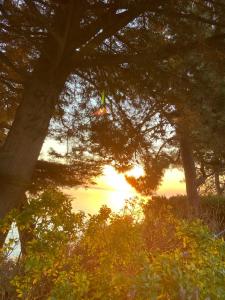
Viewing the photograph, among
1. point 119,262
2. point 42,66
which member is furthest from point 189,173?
point 119,262

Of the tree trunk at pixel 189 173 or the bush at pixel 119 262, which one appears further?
the tree trunk at pixel 189 173

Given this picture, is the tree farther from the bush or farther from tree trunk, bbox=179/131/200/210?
tree trunk, bbox=179/131/200/210

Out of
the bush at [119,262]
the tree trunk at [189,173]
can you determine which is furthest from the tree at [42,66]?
the tree trunk at [189,173]

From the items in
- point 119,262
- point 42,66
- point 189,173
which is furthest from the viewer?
point 189,173

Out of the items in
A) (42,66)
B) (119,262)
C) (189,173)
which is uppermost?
(189,173)

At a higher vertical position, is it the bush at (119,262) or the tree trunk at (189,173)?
the tree trunk at (189,173)

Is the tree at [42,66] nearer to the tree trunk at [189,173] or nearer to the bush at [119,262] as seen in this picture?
the bush at [119,262]

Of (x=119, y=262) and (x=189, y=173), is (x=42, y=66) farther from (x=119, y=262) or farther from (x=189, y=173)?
(x=189, y=173)

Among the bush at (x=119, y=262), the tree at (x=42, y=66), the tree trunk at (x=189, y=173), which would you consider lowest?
the bush at (x=119, y=262)

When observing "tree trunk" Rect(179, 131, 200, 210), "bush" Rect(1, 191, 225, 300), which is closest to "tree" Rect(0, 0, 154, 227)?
"bush" Rect(1, 191, 225, 300)

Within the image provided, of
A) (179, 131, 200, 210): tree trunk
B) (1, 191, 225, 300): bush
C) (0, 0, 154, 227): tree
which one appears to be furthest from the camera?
(179, 131, 200, 210): tree trunk

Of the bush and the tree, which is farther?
the tree

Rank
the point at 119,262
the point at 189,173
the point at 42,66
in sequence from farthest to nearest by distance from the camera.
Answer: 1. the point at 189,173
2. the point at 42,66
3. the point at 119,262

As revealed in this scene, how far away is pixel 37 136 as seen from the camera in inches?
230
